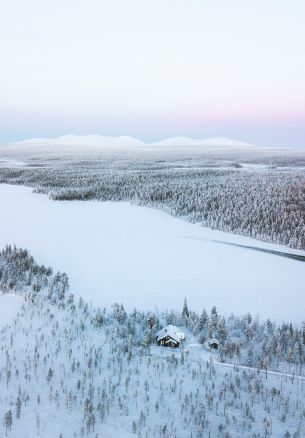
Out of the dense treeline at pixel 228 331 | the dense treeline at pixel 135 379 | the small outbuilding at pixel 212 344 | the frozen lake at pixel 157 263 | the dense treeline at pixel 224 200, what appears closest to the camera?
the dense treeline at pixel 135 379

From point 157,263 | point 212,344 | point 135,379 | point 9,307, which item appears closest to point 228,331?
point 212,344

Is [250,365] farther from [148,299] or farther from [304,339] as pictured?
[148,299]

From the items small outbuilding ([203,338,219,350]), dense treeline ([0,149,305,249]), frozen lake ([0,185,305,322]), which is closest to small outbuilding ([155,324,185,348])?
small outbuilding ([203,338,219,350])

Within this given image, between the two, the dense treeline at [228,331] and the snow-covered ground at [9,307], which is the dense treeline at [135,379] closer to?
the dense treeline at [228,331]

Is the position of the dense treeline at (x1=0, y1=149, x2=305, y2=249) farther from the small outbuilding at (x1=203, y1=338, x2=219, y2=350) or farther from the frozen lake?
the small outbuilding at (x1=203, y1=338, x2=219, y2=350)

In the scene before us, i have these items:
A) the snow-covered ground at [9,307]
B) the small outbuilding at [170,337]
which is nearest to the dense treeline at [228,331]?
the small outbuilding at [170,337]

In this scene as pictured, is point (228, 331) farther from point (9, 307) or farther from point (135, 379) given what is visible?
point (9, 307)
